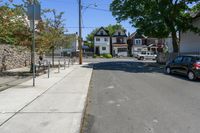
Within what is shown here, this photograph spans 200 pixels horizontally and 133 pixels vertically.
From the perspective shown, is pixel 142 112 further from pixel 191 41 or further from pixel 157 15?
pixel 191 41

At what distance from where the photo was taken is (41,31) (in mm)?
25594

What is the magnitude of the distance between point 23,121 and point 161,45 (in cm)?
8096

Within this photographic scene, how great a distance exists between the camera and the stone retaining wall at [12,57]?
24.4 meters

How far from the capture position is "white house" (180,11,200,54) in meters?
36.6

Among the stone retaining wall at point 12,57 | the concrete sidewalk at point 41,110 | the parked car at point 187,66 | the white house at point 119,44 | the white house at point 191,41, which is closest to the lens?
the concrete sidewalk at point 41,110

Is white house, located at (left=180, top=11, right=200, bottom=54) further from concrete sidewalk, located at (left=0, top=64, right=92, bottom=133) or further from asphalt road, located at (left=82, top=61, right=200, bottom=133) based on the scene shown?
concrete sidewalk, located at (left=0, top=64, right=92, bottom=133)

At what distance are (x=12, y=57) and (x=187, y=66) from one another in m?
14.1

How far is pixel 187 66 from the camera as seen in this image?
19.8 m

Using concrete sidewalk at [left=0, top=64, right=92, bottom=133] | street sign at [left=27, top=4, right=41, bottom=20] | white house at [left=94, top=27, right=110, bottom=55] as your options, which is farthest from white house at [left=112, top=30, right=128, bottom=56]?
concrete sidewalk at [left=0, top=64, right=92, bottom=133]

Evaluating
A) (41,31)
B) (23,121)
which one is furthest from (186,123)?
(41,31)

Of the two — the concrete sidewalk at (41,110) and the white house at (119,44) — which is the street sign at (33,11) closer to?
the concrete sidewalk at (41,110)

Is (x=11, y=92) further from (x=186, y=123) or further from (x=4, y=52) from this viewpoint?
(x=4, y=52)

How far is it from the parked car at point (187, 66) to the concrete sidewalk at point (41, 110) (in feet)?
26.7

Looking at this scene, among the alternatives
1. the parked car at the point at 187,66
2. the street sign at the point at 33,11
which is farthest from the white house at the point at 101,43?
the street sign at the point at 33,11
